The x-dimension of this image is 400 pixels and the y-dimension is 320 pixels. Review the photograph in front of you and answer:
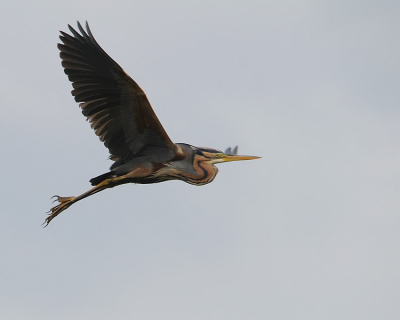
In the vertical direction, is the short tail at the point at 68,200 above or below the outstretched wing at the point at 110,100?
below

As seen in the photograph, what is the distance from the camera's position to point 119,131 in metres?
14.0

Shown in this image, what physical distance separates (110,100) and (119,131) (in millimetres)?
534

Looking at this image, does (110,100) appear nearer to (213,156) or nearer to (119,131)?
(119,131)

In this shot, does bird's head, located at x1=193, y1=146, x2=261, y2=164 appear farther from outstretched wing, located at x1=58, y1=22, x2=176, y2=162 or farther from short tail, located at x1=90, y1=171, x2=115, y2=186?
short tail, located at x1=90, y1=171, x2=115, y2=186

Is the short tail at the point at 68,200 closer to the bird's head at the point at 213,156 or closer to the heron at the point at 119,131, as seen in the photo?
the heron at the point at 119,131

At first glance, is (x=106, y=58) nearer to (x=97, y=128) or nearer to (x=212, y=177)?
(x=97, y=128)

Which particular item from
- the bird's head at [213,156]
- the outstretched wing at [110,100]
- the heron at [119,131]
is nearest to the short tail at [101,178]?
the heron at [119,131]

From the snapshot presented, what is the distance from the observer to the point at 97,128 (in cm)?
1412

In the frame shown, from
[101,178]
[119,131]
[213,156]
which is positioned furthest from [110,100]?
[213,156]

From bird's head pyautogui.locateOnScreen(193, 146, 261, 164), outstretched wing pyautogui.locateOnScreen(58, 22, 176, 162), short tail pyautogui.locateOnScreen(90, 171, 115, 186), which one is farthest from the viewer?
bird's head pyautogui.locateOnScreen(193, 146, 261, 164)

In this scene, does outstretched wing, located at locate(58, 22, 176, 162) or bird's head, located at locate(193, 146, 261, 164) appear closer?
outstretched wing, located at locate(58, 22, 176, 162)

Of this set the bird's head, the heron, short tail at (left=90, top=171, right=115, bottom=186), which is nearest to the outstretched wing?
the heron

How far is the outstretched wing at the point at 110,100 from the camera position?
531 inches

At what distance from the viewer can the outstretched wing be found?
1348 cm
